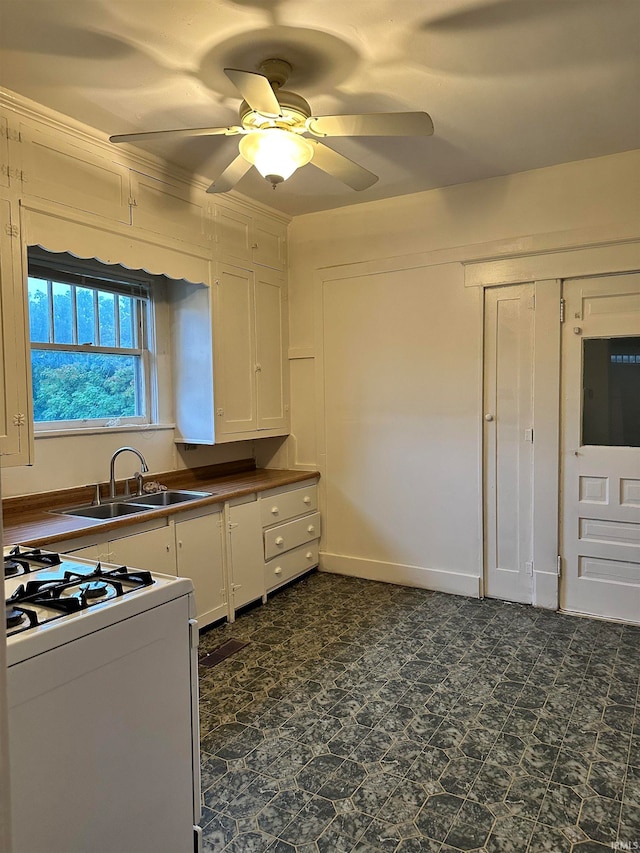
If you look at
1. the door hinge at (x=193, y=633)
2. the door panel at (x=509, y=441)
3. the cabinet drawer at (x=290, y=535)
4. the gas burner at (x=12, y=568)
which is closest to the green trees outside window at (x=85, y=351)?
the cabinet drawer at (x=290, y=535)

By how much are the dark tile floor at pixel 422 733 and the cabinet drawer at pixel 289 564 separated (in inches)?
13.6

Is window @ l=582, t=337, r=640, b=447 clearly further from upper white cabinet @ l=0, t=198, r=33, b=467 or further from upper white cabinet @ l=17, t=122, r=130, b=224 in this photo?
upper white cabinet @ l=0, t=198, r=33, b=467

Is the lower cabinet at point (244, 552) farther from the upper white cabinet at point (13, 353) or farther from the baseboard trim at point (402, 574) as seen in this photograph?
the upper white cabinet at point (13, 353)

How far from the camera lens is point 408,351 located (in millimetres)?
3957

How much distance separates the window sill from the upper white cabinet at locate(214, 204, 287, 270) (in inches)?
Result: 47.5

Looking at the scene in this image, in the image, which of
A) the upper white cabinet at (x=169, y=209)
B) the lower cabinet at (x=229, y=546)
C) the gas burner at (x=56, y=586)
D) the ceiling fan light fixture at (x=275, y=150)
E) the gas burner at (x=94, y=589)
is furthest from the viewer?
the upper white cabinet at (x=169, y=209)

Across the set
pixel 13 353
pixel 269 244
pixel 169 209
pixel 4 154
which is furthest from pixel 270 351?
pixel 4 154

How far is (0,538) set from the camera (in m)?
0.58

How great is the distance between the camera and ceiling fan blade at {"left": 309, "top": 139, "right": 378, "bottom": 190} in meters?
2.36

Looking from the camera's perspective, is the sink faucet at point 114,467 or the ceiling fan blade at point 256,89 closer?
the ceiling fan blade at point 256,89

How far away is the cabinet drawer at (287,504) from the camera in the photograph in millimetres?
3742

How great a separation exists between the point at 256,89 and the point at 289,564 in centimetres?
299

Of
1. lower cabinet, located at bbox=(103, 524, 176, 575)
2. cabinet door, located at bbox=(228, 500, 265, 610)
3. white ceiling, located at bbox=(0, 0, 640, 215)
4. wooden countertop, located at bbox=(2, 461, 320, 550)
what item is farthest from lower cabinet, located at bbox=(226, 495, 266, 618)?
white ceiling, located at bbox=(0, 0, 640, 215)

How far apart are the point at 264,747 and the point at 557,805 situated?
106 cm
